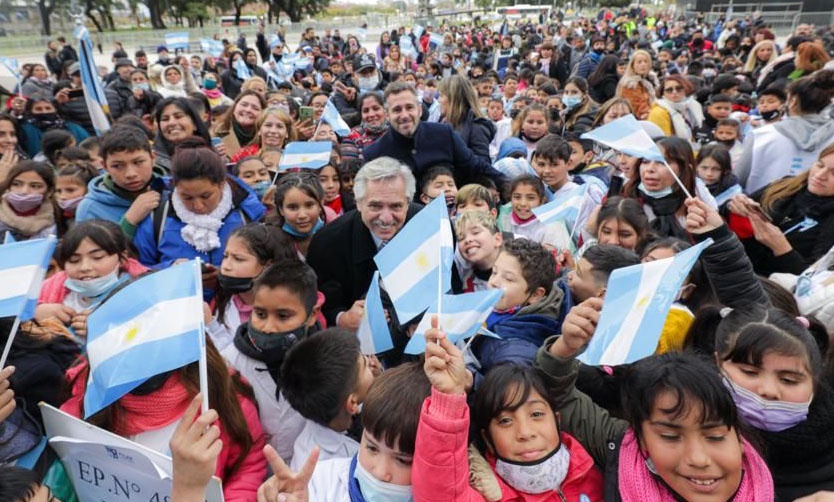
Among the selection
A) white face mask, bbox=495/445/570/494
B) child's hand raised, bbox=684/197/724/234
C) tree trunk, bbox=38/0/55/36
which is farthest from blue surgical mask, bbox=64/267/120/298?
tree trunk, bbox=38/0/55/36

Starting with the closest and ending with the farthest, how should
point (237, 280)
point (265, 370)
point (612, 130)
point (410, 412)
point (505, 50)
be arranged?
point (410, 412), point (265, 370), point (237, 280), point (612, 130), point (505, 50)

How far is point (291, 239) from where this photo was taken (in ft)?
10.8

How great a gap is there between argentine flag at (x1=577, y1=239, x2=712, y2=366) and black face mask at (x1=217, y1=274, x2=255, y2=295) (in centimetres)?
176

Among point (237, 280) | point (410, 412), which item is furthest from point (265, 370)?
point (410, 412)

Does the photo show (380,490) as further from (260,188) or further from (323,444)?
(260,188)

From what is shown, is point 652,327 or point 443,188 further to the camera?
point 443,188

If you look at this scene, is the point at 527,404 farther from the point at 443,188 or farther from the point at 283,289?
the point at 443,188

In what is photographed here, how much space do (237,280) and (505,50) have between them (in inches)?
673

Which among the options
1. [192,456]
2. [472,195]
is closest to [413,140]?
[472,195]

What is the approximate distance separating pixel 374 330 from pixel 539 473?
904 millimetres

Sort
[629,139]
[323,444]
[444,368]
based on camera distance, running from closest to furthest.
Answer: [444,368]
[323,444]
[629,139]

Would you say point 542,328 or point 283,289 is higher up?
point 283,289

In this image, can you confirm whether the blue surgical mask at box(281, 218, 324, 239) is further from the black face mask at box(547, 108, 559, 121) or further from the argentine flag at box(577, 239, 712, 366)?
the black face mask at box(547, 108, 559, 121)

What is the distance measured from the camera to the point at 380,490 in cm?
168
